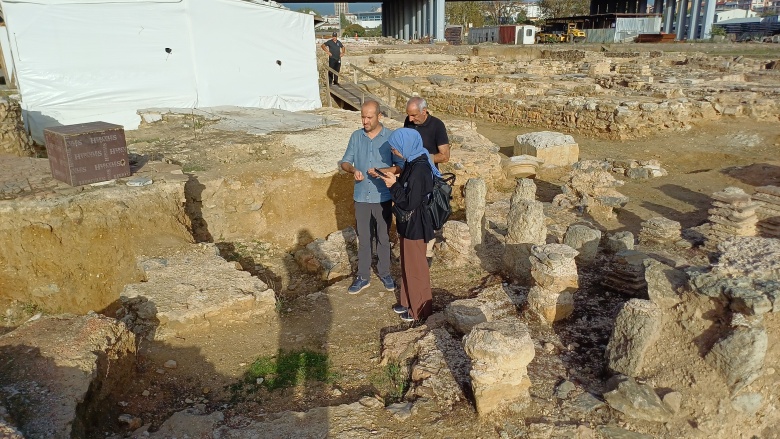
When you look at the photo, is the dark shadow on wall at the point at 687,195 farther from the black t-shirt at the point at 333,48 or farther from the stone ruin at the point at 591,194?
the black t-shirt at the point at 333,48

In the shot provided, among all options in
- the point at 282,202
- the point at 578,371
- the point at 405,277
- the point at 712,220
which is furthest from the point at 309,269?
the point at 712,220

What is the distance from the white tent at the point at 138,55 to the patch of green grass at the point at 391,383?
28.6 ft

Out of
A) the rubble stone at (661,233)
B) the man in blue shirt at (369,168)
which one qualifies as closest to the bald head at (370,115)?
the man in blue shirt at (369,168)

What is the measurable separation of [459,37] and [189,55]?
32202 millimetres

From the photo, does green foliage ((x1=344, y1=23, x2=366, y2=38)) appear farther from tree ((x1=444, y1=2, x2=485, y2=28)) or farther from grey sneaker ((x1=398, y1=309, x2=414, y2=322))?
grey sneaker ((x1=398, y1=309, x2=414, y2=322))

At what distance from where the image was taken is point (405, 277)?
16.3ft

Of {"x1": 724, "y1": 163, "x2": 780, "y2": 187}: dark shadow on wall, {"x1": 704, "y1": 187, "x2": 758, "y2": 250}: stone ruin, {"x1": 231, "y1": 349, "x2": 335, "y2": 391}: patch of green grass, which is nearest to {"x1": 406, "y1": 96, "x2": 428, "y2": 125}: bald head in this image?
{"x1": 231, "y1": 349, "x2": 335, "y2": 391}: patch of green grass

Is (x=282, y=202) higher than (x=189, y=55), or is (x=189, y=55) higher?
(x=189, y=55)

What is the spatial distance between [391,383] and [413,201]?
1.49 m

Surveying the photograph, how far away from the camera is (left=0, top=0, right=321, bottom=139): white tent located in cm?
A: 963

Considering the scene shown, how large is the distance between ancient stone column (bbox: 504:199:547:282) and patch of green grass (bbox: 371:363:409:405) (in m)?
2.02

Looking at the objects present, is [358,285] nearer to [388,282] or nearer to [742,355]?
[388,282]

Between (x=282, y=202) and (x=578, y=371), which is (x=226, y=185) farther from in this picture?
(x=578, y=371)

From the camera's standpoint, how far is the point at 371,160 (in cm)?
512
